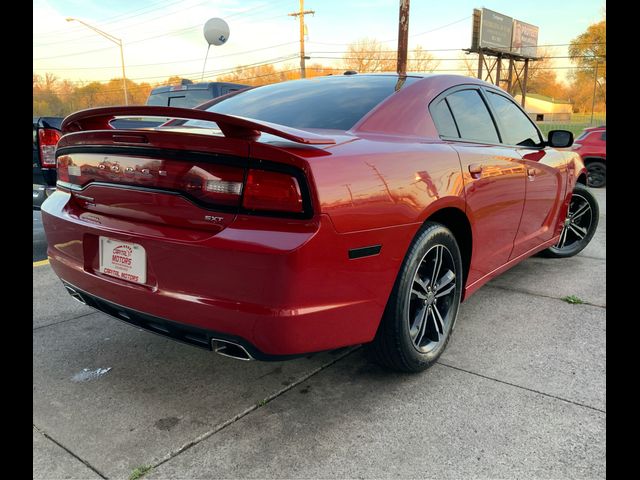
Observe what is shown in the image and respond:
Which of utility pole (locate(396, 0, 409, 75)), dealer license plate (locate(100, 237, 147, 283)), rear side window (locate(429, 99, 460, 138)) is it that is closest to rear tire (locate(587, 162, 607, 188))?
utility pole (locate(396, 0, 409, 75))

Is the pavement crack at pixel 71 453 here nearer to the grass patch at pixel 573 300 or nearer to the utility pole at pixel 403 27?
the grass patch at pixel 573 300

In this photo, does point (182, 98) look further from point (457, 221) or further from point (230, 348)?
point (230, 348)

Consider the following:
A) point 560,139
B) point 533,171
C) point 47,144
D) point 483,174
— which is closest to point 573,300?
point 533,171

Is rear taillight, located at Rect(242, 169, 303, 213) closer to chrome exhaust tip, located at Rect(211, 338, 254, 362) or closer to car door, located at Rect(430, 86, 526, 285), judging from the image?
chrome exhaust tip, located at Rect(211, 338, 254, 362)

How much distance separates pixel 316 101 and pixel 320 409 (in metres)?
1.56

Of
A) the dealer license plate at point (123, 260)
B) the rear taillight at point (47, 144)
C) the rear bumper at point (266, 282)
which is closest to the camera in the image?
the rear bumper at point (266, 282)

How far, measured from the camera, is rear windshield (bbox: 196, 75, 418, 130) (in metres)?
2.49

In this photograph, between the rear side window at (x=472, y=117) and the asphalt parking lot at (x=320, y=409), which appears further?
the rear side window at (x=472, y=117)

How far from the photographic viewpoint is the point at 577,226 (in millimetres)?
4945

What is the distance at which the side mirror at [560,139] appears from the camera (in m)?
3.93

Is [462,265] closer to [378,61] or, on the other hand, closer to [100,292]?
[100,292]

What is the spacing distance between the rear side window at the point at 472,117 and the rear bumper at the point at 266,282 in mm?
1113

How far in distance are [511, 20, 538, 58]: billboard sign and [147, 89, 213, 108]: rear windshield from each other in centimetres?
3848

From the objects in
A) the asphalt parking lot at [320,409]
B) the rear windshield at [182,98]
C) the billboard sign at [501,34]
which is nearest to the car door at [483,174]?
the asphalt parking lot at [320,409]
